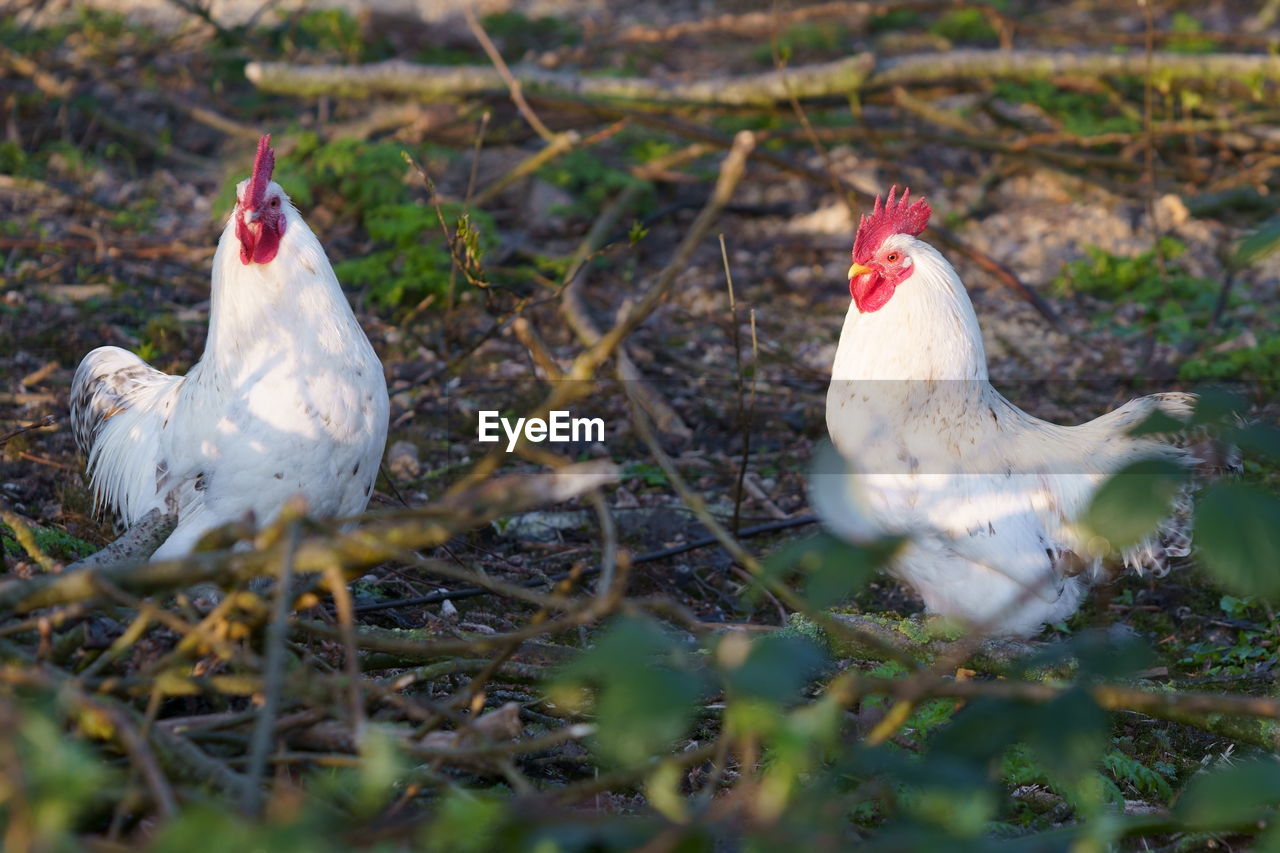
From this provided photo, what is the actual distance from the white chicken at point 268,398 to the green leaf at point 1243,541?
2590 millimetres

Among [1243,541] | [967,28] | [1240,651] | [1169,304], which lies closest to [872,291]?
[1240,651]

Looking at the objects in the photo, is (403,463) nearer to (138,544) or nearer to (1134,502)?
(138,544)

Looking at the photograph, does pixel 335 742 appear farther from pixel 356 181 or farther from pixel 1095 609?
pixel 356 181

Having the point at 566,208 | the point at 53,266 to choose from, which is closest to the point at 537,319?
the point at 566,208

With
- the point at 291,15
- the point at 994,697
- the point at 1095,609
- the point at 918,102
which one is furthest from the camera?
the point at 291,15

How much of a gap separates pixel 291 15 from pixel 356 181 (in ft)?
8.50

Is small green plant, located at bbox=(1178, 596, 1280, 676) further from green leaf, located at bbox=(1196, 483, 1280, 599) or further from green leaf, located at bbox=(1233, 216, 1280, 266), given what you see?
green leaf, located at bbox=(1196, 483, 1280, 599)

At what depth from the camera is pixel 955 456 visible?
4191 millimetres

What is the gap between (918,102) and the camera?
8375 mm

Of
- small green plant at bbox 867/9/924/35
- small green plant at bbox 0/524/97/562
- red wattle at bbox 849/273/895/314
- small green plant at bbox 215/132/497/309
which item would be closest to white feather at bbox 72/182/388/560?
small green plant at bbox 0/524/97/562

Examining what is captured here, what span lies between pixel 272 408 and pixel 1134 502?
2633 mm

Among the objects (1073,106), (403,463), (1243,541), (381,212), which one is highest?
(1073,106)

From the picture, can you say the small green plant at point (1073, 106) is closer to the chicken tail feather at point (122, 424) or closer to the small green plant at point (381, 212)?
the small green plant at point (381, 212)

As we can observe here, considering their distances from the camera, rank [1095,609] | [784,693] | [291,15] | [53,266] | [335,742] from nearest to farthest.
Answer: [784,693] → [335,742] → [1095,609] → [53,266] → [291,15]
